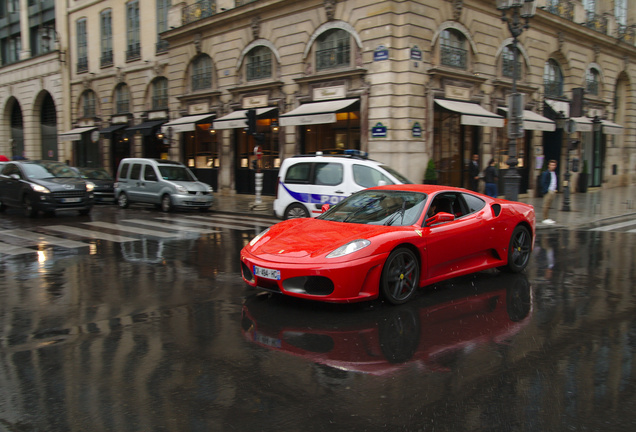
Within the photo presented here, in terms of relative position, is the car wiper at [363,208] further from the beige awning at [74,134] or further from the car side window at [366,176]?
the beige awning at [74,134]

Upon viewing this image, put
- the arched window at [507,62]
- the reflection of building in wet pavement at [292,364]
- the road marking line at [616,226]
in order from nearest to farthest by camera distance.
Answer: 1. the reflection of building in wet pavement at [292,364]
2. the road marking line at [616,226]
3. the arched window at [507,62]

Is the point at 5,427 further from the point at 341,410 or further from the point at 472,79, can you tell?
the point at 472,79

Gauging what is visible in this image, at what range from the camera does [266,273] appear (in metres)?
5.77

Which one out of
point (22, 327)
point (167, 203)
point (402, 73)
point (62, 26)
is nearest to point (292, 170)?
point (167, 203)

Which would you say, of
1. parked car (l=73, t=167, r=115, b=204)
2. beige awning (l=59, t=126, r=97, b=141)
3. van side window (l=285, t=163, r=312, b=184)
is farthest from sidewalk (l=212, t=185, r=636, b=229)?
beige awning (l=59, t=126, r=97, b=141)

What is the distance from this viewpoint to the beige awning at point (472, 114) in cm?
1864

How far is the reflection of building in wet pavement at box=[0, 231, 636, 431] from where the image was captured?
3.35 metres

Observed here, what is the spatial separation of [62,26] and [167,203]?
2613 centimetres

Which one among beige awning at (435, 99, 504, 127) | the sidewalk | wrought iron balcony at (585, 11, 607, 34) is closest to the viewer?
the sidewalk

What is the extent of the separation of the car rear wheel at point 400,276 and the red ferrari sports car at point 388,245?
0.01 metres

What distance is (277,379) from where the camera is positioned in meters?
3.91

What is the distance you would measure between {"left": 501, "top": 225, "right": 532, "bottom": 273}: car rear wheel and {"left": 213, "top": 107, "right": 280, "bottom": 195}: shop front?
14847 mm

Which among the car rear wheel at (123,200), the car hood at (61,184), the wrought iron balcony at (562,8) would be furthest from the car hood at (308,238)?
the wrought iron balcony at (562,8)

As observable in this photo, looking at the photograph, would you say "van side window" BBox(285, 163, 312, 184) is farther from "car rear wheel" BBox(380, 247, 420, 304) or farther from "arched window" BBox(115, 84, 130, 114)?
"arched window" BBox(115, 84, 130, 114)
